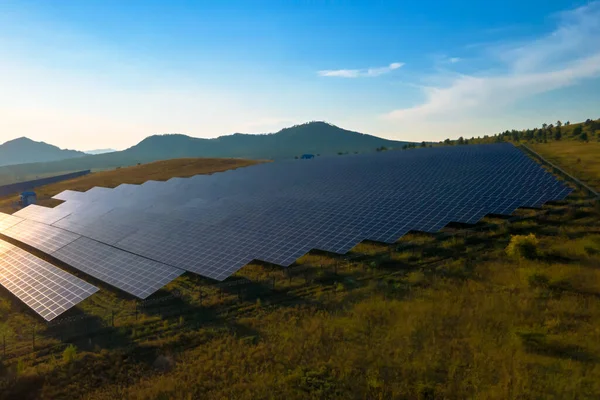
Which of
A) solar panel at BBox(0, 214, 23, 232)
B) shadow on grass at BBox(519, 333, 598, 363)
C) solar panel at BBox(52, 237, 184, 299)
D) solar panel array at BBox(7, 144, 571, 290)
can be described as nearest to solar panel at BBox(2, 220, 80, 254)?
solar panel array at BBox(7, 144, 571, 290)

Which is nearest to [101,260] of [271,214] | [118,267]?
[118,267]

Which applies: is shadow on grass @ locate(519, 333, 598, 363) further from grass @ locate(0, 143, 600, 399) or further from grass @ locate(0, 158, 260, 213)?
grass @ locate(0, 158, 260, 213)

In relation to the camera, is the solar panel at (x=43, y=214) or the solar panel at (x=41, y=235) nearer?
the solar panel at (x=41, y=235)

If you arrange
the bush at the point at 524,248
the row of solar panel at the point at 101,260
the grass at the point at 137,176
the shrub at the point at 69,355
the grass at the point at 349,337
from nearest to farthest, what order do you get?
the grass at the point at 349,337 < the shrub at the point at 69,355 < the row of solar panel at the point at 101,260 < the bush at the point at 524,248 < the grass at the point at 137,176

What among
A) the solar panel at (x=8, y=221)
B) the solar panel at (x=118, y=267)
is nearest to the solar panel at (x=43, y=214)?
the solar panel at (x=8, y=221)

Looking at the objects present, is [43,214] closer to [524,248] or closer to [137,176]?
[137,176]

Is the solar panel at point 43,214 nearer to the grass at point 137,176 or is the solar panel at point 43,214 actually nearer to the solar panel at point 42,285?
the solar panel at point 42,285

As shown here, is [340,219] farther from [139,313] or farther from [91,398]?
[91,398]
